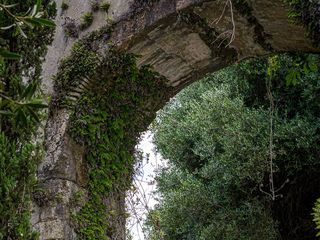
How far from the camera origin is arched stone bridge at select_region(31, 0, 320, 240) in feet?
14.8

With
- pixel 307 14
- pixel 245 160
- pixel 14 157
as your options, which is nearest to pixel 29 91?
pixel 14 157

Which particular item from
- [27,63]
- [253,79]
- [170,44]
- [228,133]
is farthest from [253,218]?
[27,63]

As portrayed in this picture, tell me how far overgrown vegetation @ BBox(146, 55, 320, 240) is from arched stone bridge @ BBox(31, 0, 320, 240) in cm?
305

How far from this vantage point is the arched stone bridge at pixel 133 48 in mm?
4500

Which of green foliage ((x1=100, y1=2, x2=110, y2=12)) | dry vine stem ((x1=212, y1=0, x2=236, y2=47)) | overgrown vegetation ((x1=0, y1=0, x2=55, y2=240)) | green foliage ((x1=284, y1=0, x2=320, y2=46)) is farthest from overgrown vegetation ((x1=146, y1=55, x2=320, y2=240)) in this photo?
overgrown vegetation ((x1=0, y1=0, x2=55, y2=240))

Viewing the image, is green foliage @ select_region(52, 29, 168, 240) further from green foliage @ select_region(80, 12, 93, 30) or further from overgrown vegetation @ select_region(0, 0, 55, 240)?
overgrown vegetation @ select_region(0, 0, 55, 240)

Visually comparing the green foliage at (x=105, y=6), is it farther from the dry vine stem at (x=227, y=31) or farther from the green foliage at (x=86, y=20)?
the dry vine stem at (x=227, y=31)

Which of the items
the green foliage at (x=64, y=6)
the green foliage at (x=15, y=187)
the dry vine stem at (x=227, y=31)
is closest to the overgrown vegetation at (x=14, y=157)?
the green foliage at (x=15, y=187)

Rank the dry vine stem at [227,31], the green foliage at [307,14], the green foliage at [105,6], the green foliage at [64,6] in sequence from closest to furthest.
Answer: the green foliage at [307,14] < the dry vine stem at [227,31] < the green foliage at [105,6] < the green foliage at [64,6]

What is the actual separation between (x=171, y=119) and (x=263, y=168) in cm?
265

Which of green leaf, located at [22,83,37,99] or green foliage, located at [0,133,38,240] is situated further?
green foliage, located at [0,133,38,240]

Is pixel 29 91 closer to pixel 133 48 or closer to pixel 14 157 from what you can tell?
pixel 14 157

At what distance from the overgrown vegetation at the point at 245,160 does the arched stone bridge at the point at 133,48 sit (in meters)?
3.05

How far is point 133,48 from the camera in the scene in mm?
4840
